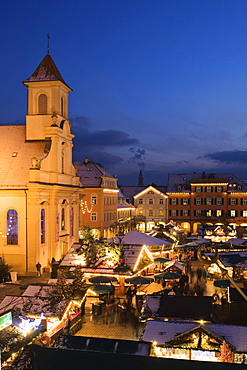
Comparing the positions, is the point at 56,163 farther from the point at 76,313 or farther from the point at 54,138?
the point at 76,313

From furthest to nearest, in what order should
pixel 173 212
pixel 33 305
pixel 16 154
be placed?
pixel 173 212 < pixel 16 154 < pixel 33 305

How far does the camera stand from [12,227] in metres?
33.3

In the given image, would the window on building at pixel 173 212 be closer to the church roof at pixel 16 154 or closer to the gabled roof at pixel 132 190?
the gabled roof at pixel 132 190

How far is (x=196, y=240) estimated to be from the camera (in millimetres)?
45031

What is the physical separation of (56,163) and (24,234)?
7643 mm

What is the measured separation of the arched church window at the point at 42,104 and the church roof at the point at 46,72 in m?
1.78

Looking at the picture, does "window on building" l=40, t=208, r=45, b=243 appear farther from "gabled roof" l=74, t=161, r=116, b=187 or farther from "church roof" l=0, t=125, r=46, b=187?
"gabled roof" l=74, t=161, r=116, b=187

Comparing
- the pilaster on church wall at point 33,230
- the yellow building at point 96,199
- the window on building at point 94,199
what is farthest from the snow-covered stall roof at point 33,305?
the window on building at point 94,199

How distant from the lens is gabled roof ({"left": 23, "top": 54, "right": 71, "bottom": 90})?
3928 centimetres

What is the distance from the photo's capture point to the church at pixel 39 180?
3294cm

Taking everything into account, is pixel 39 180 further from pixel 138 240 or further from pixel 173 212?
pixel 173 212

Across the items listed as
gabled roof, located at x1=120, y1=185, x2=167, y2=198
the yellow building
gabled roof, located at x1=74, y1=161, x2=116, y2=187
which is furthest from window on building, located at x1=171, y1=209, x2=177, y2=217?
gabled roof, located at x1=74, y1=161, x2=116, y2=187

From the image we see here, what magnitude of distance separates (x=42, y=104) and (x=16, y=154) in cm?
623

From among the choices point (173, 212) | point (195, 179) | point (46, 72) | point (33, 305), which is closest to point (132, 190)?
point (173, 212)
